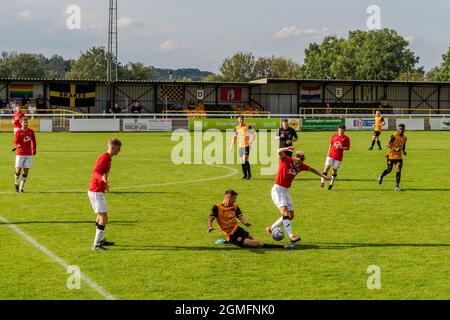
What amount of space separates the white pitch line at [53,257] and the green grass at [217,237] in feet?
0.37

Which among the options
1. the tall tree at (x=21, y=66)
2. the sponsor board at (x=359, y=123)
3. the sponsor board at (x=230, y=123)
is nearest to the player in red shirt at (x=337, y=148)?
the sponsor board at (x=230, y=123)

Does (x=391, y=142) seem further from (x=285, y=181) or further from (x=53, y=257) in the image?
(x=53, y=257)

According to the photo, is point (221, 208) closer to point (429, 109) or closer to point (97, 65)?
point (429, 109)

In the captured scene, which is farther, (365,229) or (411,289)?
(365,229)

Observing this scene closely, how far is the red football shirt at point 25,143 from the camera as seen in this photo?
2128cm

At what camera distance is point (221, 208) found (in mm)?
13789

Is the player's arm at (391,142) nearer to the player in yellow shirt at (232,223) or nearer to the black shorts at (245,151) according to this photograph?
the black shorts at (245,151)

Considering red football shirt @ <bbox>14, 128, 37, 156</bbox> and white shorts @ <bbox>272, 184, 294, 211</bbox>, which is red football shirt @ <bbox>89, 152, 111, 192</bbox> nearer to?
white shorts @ <bbox>272, 184, 294, 211</bbox>

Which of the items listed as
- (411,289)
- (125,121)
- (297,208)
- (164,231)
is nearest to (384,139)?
(125,121)

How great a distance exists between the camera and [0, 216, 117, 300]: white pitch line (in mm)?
10562

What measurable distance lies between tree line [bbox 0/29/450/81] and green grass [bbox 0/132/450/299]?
11114cm
